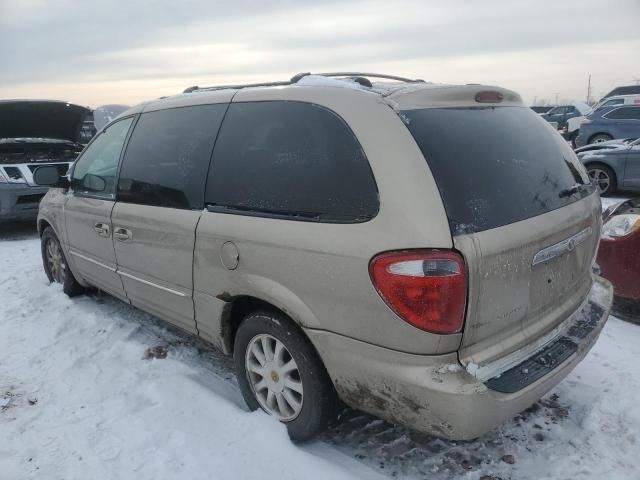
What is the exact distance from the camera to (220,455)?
247cm

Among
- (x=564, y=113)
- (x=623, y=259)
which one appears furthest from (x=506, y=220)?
(x=564, y=113)

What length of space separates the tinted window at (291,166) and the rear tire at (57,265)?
2.50 m

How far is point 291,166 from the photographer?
2.42 metres

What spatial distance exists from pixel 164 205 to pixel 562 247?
224 centimetres

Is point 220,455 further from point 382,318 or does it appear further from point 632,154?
point 632,154

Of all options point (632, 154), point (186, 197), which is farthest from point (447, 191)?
point (632, 154)

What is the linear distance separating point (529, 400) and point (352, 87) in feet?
5.37

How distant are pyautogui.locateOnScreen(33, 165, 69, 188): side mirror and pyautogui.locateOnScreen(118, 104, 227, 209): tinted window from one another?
3.41 feet

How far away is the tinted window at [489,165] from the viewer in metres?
2.04

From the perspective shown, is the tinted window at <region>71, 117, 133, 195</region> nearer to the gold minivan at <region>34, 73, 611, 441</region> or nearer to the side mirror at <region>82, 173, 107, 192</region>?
the side mirror at <region>82, 173, 107, 192</region>

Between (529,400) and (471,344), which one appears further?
(529,400)

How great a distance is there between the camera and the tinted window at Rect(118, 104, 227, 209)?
288cm

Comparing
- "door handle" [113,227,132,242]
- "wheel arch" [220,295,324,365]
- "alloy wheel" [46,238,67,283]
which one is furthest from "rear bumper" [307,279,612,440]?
"alloy wheel" [46,238,67,283]

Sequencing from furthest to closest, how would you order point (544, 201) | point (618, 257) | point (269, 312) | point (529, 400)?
point (618, 257), point (269, 312), point (544, 201), point (529, 400)
